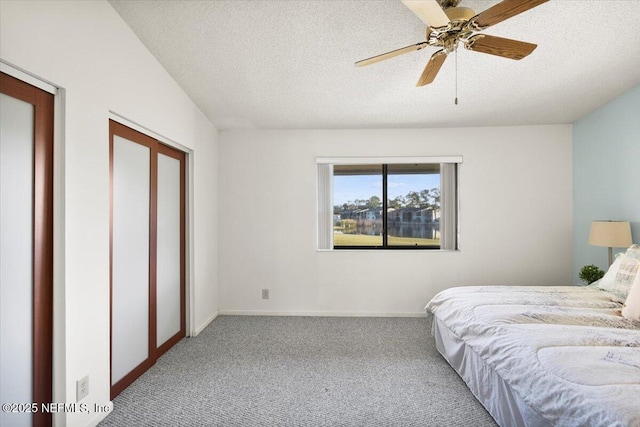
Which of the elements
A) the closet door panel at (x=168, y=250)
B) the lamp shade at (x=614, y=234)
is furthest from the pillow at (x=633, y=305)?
the closet door panel at (x=168, y=250)

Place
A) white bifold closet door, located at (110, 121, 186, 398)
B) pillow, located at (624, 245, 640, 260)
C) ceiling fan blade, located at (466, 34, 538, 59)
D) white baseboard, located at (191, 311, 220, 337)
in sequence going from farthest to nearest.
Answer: white baseboard, located at (191, 311, 220, 337) → pillow, located at (624, 245, 640, 260) → white bifold closet door, located at (110, 121, 186, 398) → ceiling fan blade, located at (466, 34, 538, 59)

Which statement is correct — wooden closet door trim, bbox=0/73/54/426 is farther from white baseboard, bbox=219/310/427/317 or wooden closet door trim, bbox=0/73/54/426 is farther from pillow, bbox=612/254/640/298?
pillow, bbox=612/254/640/298

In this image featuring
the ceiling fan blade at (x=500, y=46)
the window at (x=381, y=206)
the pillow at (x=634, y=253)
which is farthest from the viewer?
the window at (x=381, y=206)

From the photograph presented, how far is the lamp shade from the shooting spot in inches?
116

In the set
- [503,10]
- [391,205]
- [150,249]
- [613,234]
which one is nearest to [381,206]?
[391,205]

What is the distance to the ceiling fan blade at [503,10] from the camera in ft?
4.99

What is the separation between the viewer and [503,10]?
157 cm

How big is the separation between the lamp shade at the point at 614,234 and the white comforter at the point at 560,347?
0.51m

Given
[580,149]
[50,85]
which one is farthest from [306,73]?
[580,149]

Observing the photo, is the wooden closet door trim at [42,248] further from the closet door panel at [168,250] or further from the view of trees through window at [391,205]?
the view of trees through window at [391,205]

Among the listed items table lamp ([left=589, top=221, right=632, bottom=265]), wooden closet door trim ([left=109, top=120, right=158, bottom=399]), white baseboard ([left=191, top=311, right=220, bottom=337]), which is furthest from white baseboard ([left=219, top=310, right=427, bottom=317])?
table lamp ([left=589, top=221, right=632, bottom=265])

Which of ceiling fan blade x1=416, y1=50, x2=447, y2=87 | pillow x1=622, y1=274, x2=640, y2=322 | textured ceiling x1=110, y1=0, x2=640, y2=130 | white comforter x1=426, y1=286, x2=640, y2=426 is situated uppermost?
textured ceiling x1=110, y1=0, x2=640, y2=130

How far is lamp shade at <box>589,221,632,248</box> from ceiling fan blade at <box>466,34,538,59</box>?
2086 millimetres

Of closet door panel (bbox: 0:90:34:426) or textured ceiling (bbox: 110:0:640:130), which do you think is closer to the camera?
closet door panel (bbox: 0:90:34:426)
